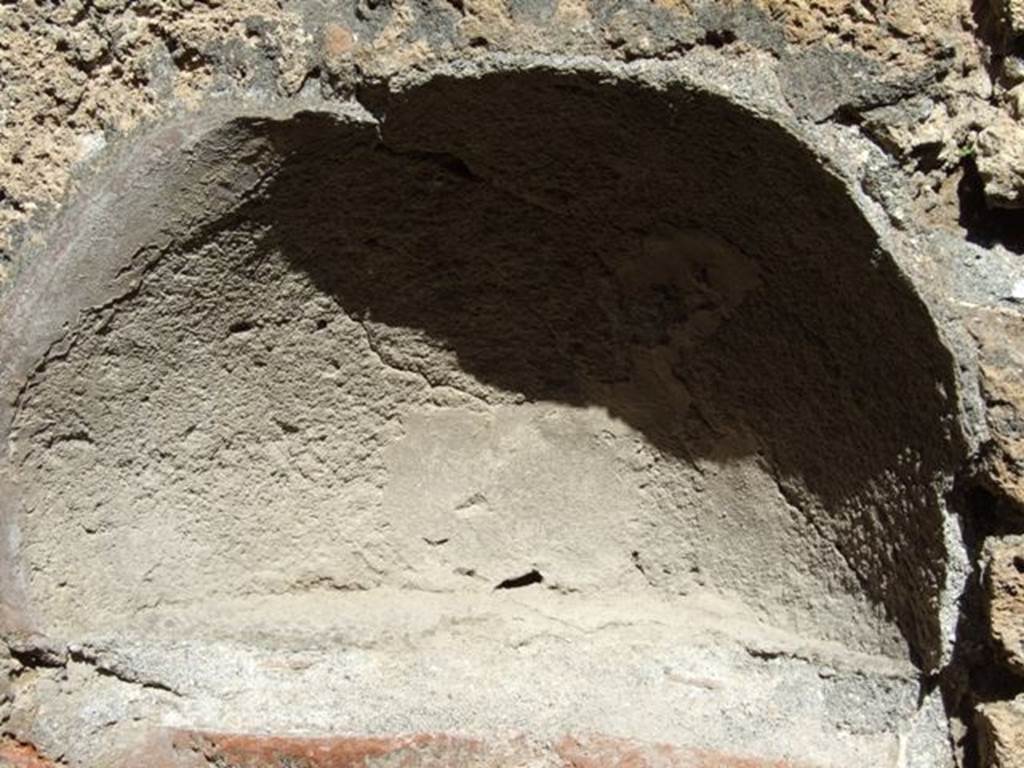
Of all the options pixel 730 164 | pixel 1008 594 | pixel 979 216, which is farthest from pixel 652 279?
pixel 1008 594

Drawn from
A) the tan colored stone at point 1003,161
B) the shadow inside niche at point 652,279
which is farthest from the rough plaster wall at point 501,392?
the tan colored stone at point 1003,161

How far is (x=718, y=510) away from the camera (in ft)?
5.28

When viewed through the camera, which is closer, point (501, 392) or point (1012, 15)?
point (1012, 15)

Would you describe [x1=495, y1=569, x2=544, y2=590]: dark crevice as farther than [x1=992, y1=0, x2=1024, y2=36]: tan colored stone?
Yes

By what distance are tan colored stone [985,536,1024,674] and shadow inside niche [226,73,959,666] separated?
59mm

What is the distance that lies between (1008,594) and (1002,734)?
0.12m

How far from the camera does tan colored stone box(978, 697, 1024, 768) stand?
4.44ft

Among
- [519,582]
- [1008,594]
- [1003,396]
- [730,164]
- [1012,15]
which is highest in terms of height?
[1012,15]

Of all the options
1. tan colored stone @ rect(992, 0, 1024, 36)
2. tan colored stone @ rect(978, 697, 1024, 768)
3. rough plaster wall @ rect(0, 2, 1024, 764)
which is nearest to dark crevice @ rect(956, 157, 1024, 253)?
rough plaster wall @ rect(0, 2, 1024, 764)

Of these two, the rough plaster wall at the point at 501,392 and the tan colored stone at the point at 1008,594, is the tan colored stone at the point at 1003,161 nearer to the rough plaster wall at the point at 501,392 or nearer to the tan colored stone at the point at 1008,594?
the rough plaster wall at the point at 501,392

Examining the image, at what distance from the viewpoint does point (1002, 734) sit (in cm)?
136

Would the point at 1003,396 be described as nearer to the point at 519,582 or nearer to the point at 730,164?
the point at 730,164

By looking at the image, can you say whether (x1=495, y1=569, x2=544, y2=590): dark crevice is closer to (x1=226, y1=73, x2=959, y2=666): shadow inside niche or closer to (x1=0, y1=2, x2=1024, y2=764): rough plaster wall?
(x1=226, y1=73, x2=959, y2=666): shadow inside niche

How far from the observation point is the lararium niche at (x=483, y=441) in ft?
4.58
